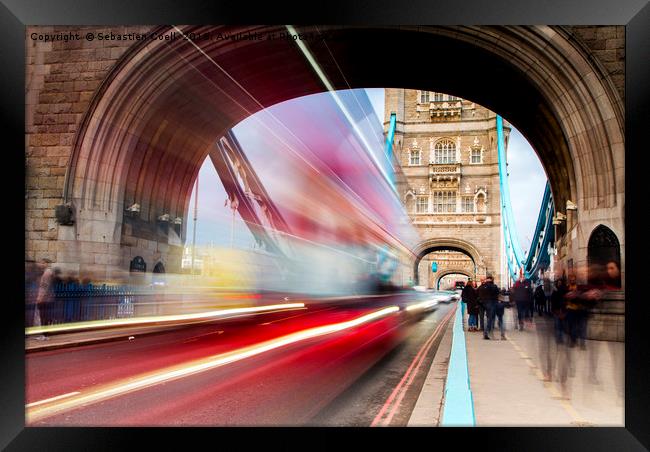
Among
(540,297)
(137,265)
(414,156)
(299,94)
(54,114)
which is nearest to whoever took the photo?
(54,114)

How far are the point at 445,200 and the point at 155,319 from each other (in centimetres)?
980

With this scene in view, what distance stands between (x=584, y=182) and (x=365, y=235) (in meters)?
4.12

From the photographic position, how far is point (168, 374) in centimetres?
698

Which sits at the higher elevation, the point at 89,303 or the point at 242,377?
the point at 89,303

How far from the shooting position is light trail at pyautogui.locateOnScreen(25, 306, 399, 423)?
546cm

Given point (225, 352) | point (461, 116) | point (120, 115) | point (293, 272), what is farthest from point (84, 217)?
point (461, 116)

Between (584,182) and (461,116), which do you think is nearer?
(584,182)

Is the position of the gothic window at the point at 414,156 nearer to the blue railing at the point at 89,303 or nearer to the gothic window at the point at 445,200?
the gothic window at the point at 445,200

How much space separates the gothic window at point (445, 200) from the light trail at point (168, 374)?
699 centimetres

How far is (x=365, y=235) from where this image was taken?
9.34 meters

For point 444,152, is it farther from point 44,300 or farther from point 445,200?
point 44,300

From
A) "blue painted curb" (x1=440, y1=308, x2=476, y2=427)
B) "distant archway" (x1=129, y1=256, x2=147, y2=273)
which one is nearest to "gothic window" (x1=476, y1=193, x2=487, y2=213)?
"distant archway" (x1=129, y1=256, x2=147, y2=273)

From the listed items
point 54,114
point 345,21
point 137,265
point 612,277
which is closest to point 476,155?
point 612,277

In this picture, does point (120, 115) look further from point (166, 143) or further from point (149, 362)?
point (149, 362)
